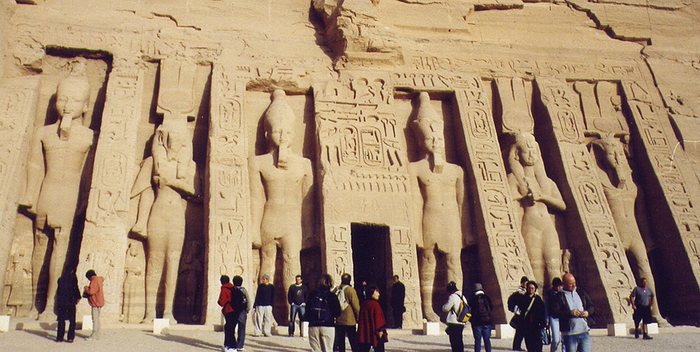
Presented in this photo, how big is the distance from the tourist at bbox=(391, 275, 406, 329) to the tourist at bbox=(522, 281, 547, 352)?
3321 millimetres

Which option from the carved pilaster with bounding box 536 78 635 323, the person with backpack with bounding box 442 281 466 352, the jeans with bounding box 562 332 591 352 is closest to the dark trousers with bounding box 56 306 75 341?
the person with backpack with bounding box 442 281 466 352

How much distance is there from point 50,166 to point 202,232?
2604 mm

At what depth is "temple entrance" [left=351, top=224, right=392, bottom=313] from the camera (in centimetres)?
1069

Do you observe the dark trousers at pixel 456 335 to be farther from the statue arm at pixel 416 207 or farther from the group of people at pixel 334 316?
the statue arm at pixel 416 207

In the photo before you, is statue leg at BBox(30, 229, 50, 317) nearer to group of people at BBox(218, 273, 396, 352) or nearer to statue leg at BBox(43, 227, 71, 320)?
statue leg at BBox(43, 227, 71, 320)

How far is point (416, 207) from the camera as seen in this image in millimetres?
11281

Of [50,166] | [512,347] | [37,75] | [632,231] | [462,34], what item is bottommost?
[512,347]

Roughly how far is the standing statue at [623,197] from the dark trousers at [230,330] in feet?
25.0

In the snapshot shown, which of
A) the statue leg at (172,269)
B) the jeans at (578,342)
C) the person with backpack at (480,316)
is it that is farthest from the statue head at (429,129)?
the jeans at (578,342)

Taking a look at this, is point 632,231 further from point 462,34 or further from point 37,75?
point 37,75

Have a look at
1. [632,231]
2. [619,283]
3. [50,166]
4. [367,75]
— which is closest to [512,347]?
[619,283]

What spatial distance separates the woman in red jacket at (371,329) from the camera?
5.88m

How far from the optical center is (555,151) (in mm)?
12289

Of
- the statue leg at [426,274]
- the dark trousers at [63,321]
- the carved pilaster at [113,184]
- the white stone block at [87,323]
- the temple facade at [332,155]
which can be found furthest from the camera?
the statue leg at [426,274]
